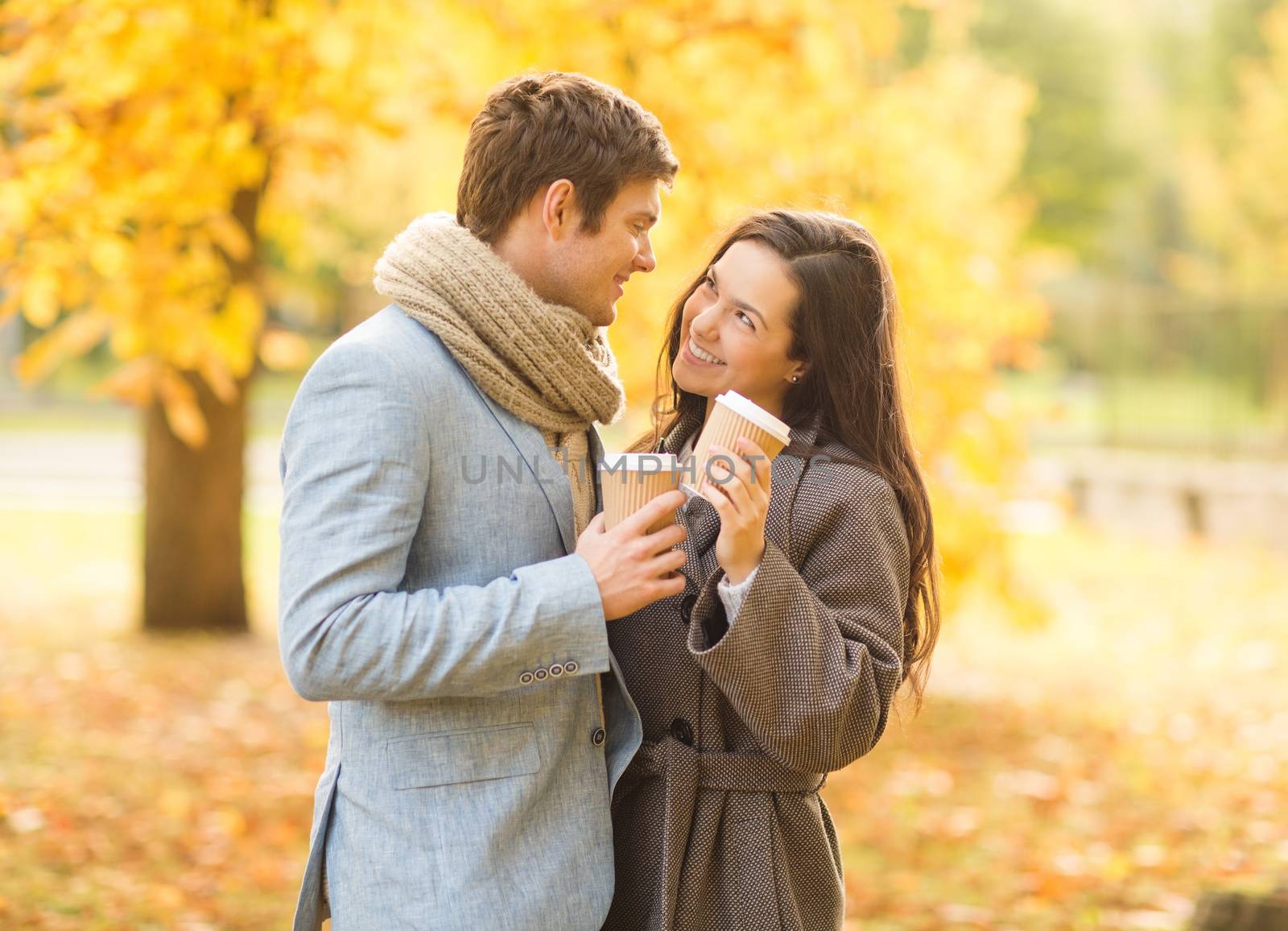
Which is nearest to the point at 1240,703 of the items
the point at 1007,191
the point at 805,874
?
the point at 805,874

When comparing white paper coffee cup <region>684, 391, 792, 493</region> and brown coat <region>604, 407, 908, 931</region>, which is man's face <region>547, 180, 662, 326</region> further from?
brown coat <region>604, 407, 908, 931</region>

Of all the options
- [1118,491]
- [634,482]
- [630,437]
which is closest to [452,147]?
[630,437]

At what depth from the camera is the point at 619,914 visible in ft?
8.19

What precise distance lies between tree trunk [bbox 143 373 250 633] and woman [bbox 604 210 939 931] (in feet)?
22.2

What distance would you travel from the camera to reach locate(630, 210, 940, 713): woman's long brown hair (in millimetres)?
2580

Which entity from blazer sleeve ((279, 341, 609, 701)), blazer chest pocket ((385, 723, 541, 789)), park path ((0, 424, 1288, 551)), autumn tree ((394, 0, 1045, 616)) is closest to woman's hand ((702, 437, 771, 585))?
blazer sleeve ((279, 341, 609, 701))

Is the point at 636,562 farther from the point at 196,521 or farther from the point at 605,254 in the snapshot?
the point at 196,521

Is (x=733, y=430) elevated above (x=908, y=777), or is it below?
above

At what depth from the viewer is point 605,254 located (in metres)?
2.38

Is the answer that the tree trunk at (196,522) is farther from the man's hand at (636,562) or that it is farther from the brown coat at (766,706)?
the man's hand at (636,562)

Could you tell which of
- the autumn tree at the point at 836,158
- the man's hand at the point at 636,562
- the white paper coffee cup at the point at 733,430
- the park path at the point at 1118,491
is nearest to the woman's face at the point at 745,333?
the white paper coffee cup at the point at 733,430

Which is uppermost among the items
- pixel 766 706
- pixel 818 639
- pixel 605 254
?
pixel 605 254

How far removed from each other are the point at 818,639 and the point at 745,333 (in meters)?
0.64

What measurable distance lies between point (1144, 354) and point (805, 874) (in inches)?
660
